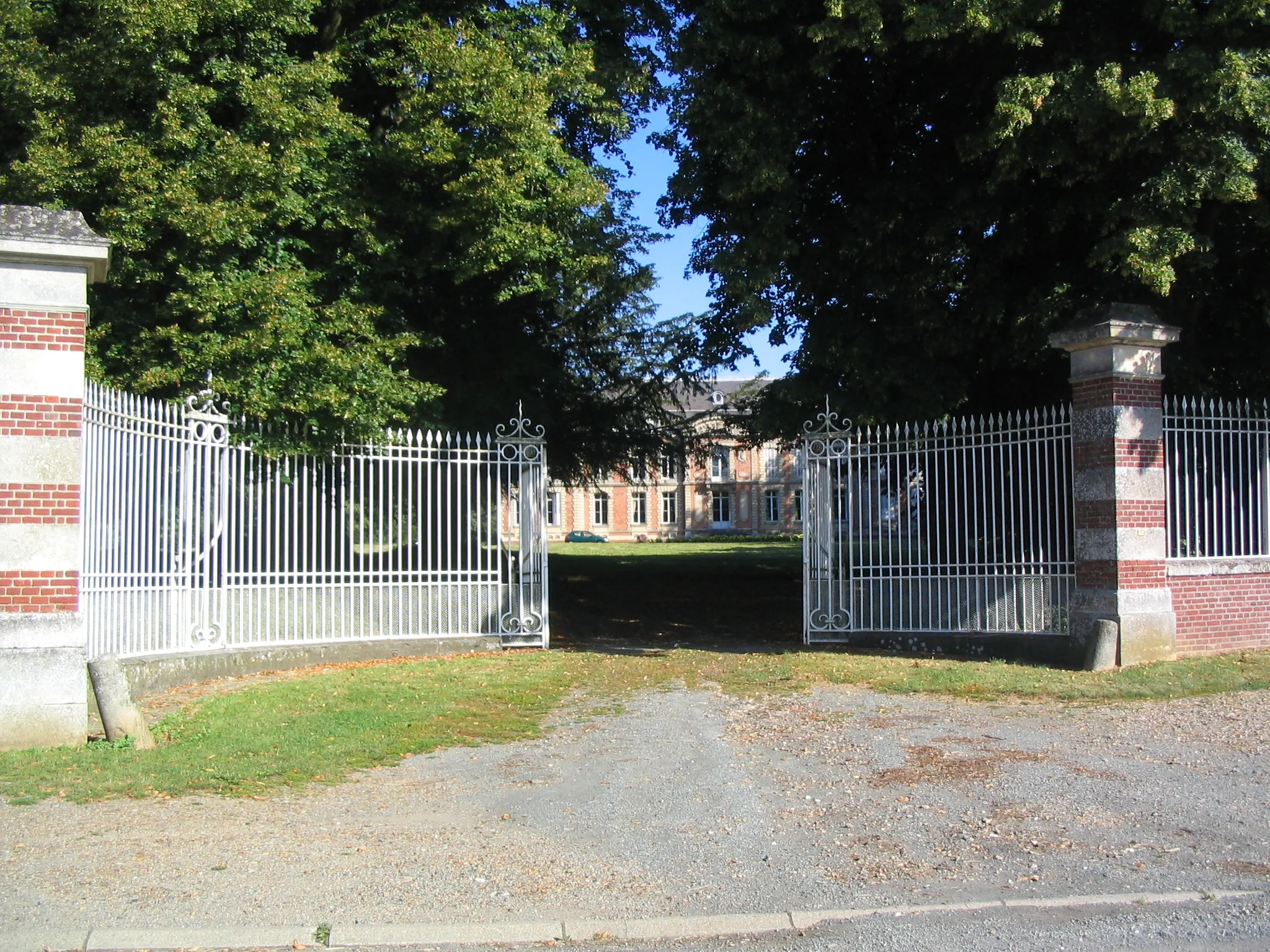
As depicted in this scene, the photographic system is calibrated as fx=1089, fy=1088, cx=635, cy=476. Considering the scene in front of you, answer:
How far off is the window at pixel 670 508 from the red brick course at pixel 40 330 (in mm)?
54740

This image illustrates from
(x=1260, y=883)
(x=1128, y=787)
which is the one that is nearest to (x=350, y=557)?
(x=1128, y=787)

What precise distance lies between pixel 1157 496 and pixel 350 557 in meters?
8.40

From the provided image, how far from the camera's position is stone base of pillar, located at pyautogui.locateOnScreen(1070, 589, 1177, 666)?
1038 centimetres

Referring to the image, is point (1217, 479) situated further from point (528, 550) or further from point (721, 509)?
point (721, 509)

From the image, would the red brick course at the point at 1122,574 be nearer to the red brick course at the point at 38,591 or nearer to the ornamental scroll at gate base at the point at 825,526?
the ornamental scroll at gate base at the point at 825,526

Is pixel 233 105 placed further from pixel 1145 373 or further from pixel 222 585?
pixel 1145 373

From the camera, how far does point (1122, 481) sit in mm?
10508

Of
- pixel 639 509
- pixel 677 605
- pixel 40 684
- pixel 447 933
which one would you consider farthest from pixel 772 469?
pixel 447 933

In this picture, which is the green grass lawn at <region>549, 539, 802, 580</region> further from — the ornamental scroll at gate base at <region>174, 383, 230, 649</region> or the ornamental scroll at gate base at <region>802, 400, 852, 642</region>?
the ornamental scroll at gate base at <region>174, 383, 230, 649</region>

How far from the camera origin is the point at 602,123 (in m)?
14.8

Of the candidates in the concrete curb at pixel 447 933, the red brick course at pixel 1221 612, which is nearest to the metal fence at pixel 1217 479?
the red brick course at pixel 1221 612

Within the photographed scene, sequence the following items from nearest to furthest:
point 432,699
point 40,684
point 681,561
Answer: point 40,684, point 432,699, point 681,561

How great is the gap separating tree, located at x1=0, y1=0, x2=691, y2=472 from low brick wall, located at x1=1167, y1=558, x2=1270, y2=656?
7.71 m

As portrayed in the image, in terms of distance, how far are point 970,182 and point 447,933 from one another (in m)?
10.8
